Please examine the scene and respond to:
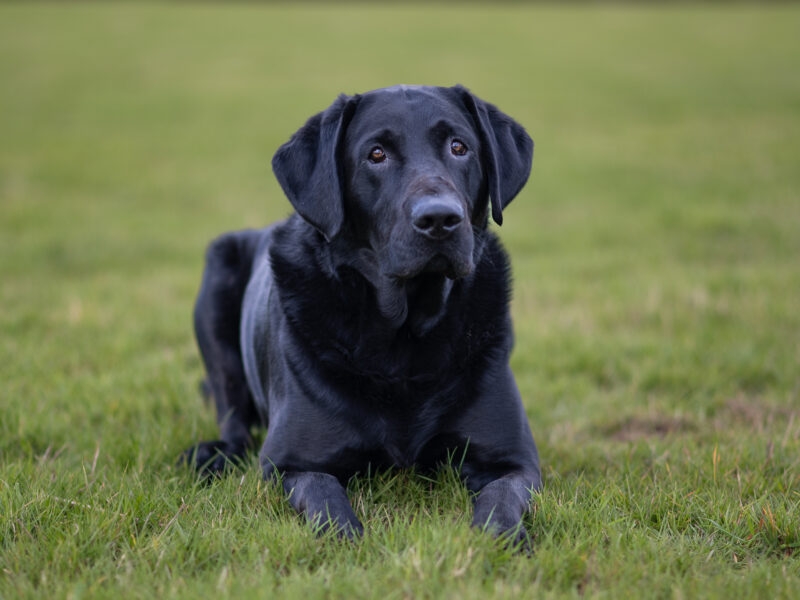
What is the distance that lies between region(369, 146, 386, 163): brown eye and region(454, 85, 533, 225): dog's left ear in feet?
1.52

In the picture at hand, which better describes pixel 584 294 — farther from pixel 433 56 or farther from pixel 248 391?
pixel 433 56

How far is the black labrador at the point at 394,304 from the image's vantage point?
315cm

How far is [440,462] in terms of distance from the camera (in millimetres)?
3268

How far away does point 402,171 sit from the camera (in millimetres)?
3174

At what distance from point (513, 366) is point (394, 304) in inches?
84.7

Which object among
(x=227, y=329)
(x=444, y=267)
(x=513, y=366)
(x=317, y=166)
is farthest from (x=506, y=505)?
(x=513, y=366)

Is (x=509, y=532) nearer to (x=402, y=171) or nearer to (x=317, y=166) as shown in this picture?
(x=402, y=171)

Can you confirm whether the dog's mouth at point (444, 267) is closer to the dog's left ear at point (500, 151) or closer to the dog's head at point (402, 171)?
the dog's head at point (402, 171)

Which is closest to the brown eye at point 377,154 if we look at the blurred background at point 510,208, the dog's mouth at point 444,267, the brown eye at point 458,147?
the brown eye at point 458,147

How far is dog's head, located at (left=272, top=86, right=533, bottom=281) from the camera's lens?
3.03m

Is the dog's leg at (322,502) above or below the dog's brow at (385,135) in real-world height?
below

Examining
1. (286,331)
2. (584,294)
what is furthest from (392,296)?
(584,294)

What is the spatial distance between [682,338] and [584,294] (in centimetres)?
117

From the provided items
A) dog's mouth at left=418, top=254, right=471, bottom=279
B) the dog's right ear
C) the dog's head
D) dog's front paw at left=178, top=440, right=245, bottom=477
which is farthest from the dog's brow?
dog's front paw at left=178, top=440, right=245, bottom=477
